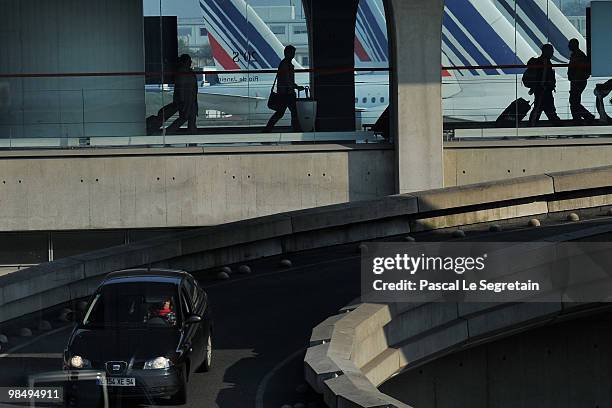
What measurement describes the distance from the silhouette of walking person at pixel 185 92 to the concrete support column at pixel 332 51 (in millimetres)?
2644

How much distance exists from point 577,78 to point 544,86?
0.78 meters

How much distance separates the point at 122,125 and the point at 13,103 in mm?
2778

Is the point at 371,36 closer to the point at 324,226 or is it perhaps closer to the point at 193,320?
the point at 324,226

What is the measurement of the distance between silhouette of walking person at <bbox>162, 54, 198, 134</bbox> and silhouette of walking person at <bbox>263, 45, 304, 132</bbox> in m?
1.79

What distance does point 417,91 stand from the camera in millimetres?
27281

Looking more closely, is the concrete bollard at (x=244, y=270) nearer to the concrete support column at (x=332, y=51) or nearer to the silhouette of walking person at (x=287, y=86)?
the silhouette of walking person at (x=287, y=86)

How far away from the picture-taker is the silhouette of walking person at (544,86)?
2992cm

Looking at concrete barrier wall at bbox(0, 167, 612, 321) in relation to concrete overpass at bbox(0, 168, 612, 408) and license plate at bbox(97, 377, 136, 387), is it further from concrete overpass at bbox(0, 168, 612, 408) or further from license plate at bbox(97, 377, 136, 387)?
license plate at bbox(97, 377, 136, 387)

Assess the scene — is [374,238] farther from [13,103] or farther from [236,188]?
[13,103]

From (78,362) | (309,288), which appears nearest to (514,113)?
(309,288)

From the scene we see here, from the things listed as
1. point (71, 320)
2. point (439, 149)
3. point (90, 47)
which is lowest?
point (71, 320)

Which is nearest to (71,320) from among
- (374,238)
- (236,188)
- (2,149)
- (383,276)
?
(383,276)

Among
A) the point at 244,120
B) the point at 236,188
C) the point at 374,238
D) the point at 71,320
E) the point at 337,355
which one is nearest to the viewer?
the point at 337,355

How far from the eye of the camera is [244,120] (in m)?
29.0
